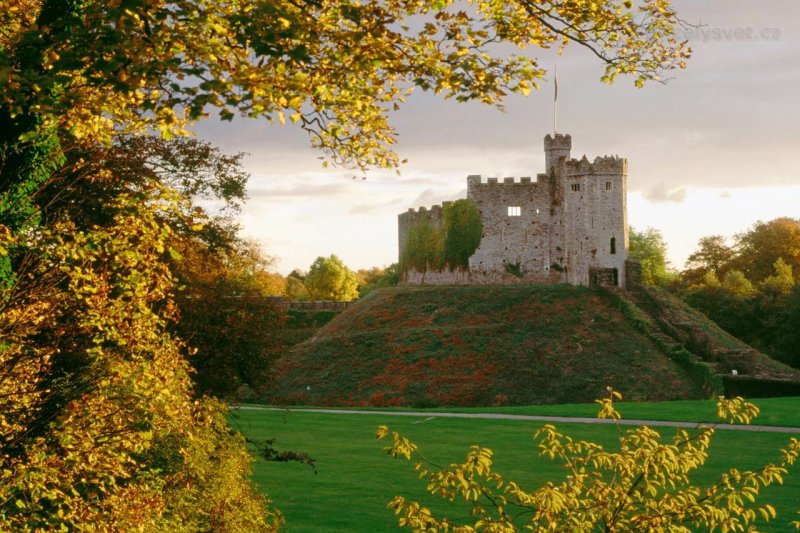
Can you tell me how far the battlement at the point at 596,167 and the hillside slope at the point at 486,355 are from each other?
320 inches

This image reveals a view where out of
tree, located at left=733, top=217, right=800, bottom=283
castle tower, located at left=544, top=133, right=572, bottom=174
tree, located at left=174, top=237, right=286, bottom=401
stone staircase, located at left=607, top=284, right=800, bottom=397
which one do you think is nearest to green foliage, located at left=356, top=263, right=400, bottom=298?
castle tower, located at left=544, top=133, right=572, bottom=174

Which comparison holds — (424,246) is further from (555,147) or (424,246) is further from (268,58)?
(268,58)

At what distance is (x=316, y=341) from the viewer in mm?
63969

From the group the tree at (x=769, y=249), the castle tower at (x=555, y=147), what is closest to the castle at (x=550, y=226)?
the castle tower at (x=555, y=147)

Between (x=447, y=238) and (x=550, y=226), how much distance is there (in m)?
7.77

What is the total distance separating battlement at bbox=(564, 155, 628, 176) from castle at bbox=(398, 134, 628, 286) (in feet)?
0.23

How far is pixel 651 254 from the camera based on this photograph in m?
102

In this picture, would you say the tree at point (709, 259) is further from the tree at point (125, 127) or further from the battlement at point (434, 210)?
the tree at point (125, 127)

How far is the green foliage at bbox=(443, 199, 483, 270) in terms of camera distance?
65.0 m

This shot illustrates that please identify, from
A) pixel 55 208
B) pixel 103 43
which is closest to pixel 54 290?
pixel 55 208

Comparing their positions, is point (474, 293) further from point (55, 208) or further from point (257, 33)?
point (257, 33)

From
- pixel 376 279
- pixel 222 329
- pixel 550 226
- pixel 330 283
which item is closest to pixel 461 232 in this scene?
pixel 550 226

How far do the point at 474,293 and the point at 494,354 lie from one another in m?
9.56

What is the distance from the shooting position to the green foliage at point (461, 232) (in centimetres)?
6500
